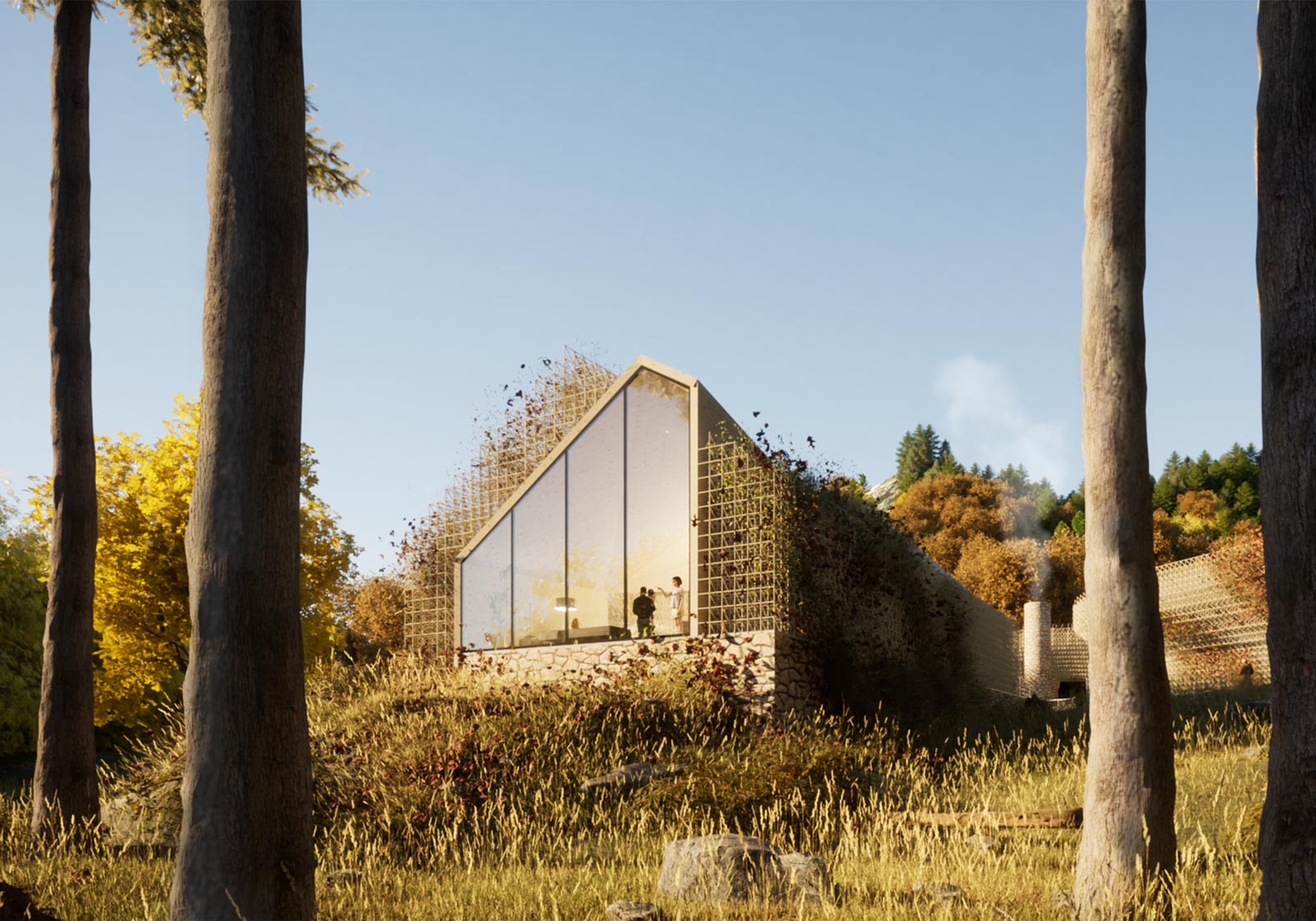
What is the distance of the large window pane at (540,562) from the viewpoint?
16.3m

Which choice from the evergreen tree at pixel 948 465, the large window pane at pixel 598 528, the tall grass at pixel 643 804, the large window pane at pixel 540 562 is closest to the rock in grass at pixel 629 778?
the tall grass at pixel 643 804

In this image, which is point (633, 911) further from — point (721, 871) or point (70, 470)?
point (70, 470)

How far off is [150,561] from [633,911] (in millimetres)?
11881

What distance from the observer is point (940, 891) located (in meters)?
5.31

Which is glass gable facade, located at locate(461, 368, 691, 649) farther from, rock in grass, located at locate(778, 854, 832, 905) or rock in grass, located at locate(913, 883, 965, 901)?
rock in grass, located at locate(913, 883, 965, 901)

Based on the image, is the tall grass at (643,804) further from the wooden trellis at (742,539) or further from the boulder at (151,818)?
the wooden trellis at (742,539)

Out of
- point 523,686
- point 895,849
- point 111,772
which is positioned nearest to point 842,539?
point 523,686

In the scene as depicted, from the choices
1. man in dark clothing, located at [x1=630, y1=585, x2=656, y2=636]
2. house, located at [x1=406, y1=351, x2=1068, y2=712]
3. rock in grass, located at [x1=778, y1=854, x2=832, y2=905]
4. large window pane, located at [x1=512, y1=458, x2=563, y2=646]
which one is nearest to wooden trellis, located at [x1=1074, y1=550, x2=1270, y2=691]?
house, located at [x1=406, y1=351, x2=1068, y2=712]

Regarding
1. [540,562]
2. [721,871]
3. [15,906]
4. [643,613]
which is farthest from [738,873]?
[540,562]

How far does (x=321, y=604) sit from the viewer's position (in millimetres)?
16578

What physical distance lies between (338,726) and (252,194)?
913 cm

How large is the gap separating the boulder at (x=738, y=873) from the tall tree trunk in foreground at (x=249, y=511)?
6.68 ft

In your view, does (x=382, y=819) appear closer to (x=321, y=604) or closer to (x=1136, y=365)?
(x=1136, y=365)

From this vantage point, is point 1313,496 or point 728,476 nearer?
point 1313,496
